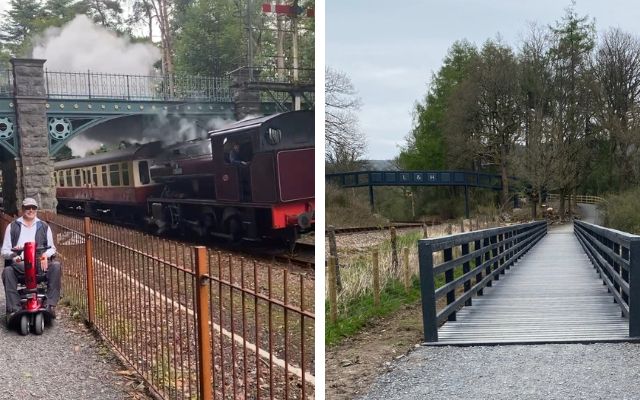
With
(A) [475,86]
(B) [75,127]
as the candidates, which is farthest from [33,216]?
(A) [475,86]

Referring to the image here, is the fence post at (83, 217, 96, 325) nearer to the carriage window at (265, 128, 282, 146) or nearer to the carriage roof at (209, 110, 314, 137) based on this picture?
the carriage roof at (209, 110, 314, 137)

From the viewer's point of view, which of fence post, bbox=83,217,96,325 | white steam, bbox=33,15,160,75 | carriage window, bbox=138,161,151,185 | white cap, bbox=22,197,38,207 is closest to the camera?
white steam, bbox=33,15,160,75

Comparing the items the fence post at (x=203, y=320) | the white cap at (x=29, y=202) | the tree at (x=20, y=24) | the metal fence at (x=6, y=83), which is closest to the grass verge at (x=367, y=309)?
the fence post at (x=203, y=320)

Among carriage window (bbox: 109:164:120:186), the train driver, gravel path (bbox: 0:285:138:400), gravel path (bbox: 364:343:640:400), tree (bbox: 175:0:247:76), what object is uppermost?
tree (bbox: 175:0:247:76)

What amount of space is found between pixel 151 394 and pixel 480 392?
4.21ft

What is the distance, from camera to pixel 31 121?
9.47ft

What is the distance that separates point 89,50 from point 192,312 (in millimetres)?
1076

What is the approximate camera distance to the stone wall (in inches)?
113

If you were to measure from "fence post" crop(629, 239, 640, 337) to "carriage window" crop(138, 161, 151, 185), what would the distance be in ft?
6.08

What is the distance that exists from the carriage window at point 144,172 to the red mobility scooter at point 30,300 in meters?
0.84

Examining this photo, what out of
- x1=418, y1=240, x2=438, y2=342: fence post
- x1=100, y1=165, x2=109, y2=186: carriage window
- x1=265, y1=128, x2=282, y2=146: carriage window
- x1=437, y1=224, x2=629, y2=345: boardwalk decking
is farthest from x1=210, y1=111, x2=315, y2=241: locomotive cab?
x1=437, y1=224, x2=629, y2=345: boardwalk decking

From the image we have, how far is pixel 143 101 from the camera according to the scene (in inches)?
112

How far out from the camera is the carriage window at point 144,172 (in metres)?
2.94

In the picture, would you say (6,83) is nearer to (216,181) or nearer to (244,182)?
(216,181)
